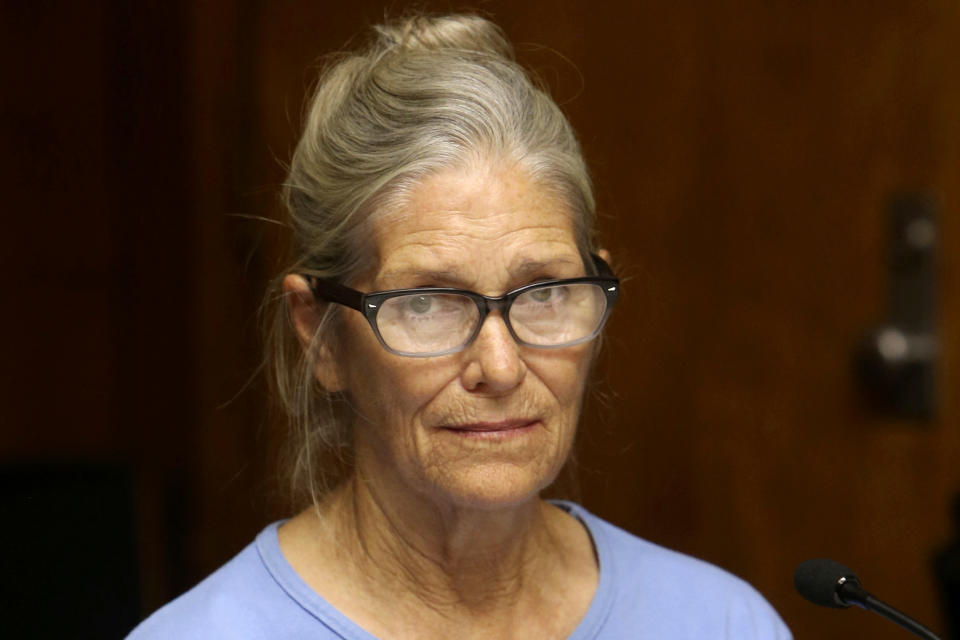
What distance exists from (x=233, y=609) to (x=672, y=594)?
0.53 m

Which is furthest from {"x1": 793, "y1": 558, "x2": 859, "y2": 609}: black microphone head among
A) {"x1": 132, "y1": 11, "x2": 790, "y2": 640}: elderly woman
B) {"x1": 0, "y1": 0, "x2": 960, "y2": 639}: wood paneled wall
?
{"x1": 0, "y1": 0, "x2": 960, "y2": 639}: wood paneled wall

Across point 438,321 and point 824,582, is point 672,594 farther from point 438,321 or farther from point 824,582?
point 438,321

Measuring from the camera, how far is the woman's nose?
1.31 m

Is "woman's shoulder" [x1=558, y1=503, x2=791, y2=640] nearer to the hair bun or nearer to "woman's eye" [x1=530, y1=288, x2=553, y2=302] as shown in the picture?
"woman's eye" [x1=530, y1=288, x2=553, y2=302]

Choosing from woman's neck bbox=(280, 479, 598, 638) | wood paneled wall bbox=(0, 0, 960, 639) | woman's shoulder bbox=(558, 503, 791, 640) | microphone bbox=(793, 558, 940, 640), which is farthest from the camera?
wood paneled wall bbox=(0, 0, 960, 639)

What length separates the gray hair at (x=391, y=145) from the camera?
1363 millimetres

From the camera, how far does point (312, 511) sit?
1.53 meters

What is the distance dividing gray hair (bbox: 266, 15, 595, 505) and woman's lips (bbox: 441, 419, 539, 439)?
0.65ft

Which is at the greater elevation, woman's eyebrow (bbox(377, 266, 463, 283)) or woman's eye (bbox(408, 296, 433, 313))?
woman's eyebrow (bbox(377, 266, 463, 283))

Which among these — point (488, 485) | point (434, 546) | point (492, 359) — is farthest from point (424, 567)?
point (492, 359)

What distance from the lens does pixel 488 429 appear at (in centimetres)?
133

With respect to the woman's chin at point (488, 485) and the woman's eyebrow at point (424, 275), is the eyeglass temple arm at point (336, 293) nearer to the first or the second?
the woman's eyebrow at point (424, 275)

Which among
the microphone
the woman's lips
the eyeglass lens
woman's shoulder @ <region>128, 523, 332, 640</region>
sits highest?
the eyeglass lens

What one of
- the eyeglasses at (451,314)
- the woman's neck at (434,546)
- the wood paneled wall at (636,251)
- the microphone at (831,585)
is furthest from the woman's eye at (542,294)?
the wood paneled wall at (636,251)
